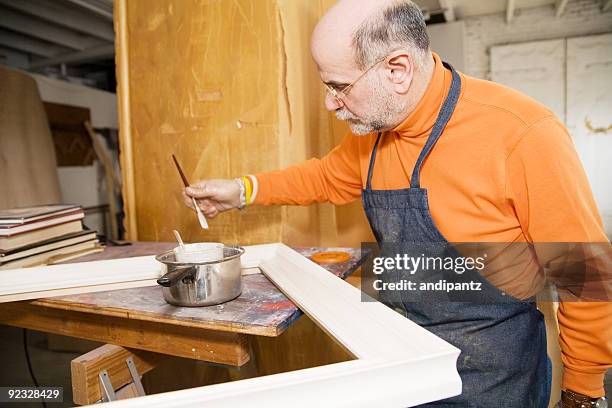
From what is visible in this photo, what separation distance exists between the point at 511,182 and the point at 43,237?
5.62 ft

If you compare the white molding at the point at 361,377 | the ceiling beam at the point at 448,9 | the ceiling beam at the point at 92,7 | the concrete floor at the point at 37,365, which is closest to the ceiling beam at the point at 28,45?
the ceiling beam at the point at 92,7

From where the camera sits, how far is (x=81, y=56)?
21.8 feet

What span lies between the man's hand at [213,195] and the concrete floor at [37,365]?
6.46 feet

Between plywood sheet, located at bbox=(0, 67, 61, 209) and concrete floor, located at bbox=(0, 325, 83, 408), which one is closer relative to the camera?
concrete floor, located at bbox=(0, 325, 83, 408)

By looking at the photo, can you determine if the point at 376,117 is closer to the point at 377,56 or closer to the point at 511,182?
the point at 377,56

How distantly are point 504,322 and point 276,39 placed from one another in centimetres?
142

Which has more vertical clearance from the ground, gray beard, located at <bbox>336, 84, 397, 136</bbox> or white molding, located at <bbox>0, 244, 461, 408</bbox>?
gray beard, located at <bbox>336, 84, 397, 136</bbox>

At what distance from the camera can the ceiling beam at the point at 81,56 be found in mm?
6465

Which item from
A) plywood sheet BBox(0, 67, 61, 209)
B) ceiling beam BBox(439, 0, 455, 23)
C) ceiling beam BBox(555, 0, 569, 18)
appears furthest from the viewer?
ceiling beam BBox(555, 0, 569, 18)

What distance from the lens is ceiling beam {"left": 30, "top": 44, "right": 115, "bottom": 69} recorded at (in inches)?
255

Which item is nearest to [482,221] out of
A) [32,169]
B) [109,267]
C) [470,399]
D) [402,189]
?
[402,189]

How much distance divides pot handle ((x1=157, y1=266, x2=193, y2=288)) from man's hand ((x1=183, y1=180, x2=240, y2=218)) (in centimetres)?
58

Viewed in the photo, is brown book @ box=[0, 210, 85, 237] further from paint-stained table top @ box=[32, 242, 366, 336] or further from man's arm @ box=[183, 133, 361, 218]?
man's arm @ box=[183, 133, 361, 218]

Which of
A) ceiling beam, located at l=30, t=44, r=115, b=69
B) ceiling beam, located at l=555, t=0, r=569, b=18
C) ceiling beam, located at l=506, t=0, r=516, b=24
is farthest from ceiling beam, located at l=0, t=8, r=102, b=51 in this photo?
ceiling beam, located at l=555, t=0, r=569, b=18
